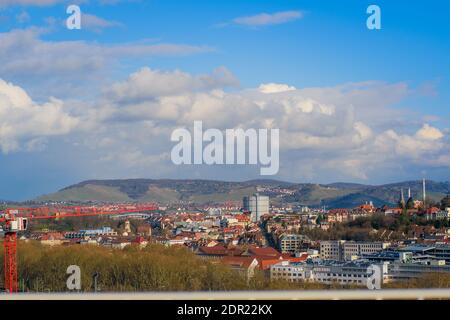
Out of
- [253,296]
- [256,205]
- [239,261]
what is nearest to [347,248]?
[256,205]

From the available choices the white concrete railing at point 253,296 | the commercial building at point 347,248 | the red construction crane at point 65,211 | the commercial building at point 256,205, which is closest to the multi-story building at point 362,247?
the commercial building at point 347,248

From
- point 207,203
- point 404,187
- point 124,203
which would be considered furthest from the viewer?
point 404,187

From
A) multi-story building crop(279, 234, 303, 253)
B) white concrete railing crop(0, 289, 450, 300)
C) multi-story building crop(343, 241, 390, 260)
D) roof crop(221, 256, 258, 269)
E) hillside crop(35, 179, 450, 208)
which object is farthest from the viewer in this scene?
hillside crop(35, 179, 450, 208)

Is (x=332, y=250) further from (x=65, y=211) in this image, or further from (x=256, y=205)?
(x=65, y=211)

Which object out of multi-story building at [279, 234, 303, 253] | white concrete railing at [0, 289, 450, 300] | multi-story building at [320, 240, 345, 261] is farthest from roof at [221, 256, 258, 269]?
white concrete railing at [0, 289, 450, 300]

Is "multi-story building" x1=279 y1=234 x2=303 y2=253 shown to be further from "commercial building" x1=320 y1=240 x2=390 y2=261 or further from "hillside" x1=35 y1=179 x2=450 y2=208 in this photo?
"hillside" x1=35 y1=179 x2=450 y2=208
